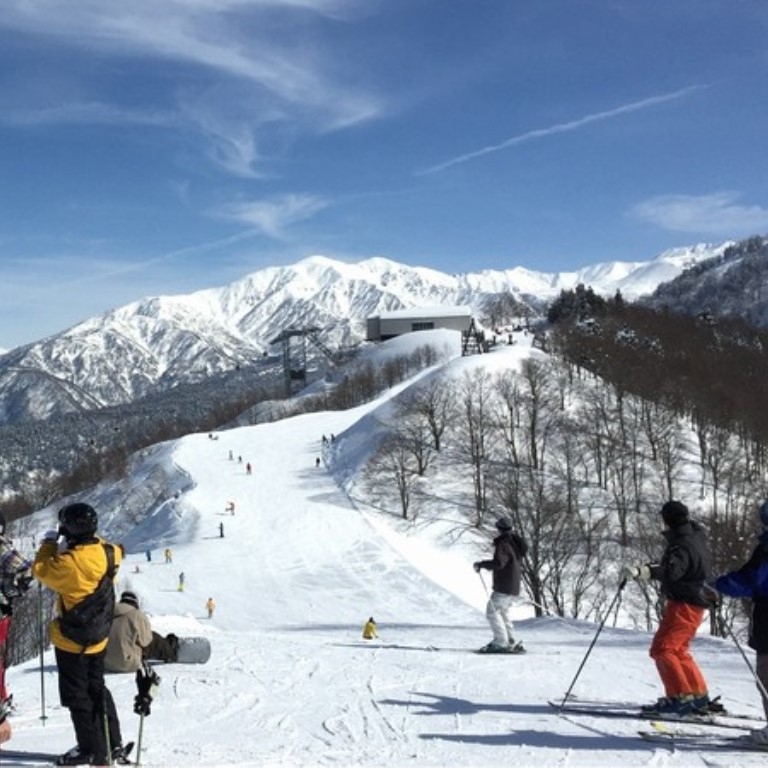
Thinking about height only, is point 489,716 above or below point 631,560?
above

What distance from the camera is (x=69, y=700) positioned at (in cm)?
602

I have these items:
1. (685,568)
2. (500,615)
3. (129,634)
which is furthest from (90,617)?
(500,615)

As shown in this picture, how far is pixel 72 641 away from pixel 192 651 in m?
5.97

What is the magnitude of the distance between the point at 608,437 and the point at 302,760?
6046cm

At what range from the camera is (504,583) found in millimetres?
Result: 11938

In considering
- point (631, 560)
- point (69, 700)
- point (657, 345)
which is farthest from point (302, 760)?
point (657, 345)

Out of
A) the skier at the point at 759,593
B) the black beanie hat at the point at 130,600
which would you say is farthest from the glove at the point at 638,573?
the black beanie hat at the point at 130,600

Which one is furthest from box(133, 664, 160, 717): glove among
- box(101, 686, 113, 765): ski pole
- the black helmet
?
the black helmet

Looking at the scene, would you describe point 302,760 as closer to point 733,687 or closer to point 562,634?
point 733,687

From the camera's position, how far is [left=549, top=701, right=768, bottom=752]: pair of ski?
6.86 metres

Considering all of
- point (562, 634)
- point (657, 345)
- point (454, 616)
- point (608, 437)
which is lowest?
point (454, 616)

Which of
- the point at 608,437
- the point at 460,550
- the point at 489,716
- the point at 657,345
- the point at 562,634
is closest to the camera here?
the point at 489,716

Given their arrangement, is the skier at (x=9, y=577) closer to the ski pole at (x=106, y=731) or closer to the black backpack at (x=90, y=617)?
the black backpack at (x=90, y=617)

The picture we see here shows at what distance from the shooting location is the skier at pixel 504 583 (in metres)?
11.9
